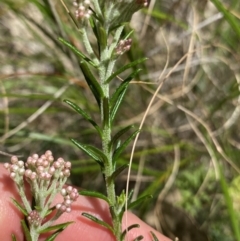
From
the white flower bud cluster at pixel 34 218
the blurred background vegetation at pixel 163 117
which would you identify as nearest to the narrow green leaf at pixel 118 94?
the white flower bud cluster at pixel 34 218

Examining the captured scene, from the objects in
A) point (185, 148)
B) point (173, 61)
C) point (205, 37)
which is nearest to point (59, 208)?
point (185, 148)

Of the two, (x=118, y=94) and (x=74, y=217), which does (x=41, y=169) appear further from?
(x=74, y=217)

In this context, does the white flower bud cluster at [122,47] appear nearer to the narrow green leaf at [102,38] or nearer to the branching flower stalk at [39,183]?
the narrow green leaf at [102,38]

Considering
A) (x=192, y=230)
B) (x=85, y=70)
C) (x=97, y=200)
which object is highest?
(x=85, y=70)

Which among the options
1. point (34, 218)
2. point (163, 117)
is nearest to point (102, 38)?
point (34, 218)

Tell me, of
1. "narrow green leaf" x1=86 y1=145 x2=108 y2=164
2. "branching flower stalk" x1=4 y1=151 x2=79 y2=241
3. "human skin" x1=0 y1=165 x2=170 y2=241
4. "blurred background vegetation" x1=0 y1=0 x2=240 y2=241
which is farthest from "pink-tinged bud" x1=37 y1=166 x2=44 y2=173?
"blurred background vegetation" x1=0 y1=0 x2=240 y2=241

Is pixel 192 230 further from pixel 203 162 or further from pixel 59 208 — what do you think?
pixel 59 208

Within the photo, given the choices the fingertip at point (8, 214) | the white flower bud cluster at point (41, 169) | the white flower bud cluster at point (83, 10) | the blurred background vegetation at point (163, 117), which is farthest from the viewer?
the blurred background vegetation at point (163, 117)

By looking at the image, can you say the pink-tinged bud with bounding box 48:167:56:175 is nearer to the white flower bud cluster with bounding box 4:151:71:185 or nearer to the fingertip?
the white flower bud cluster with bounding box 4:151:71:185
